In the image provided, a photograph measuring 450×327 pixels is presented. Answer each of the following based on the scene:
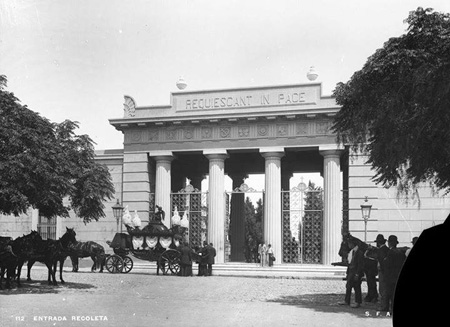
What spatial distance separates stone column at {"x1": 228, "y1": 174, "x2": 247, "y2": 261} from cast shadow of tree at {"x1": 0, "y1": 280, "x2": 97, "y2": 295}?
15.0 metres

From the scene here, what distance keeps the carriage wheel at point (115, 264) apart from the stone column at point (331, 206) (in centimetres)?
759

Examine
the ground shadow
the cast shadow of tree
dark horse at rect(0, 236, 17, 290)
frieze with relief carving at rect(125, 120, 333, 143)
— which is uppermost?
frieze with relief carving at rect(125, 120, 333, 143)

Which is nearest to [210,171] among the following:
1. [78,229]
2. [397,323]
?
[78,229]

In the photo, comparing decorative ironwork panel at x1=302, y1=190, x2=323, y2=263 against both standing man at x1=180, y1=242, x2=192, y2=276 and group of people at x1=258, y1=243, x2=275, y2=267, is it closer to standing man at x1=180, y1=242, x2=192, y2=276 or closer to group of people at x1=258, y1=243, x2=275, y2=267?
group of people at x1=258, y1=243, x2=275, y2=267

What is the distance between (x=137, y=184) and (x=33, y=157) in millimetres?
9234

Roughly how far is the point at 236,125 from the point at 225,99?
1801 millimetres

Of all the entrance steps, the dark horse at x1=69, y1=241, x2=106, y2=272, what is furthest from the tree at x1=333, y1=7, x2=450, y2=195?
the dark horse at x1=69, y1=241, x2=106, y2=272

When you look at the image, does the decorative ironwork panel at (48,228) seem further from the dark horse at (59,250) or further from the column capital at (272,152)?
the column capital at (272,152)

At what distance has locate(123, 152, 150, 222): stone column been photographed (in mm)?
17812

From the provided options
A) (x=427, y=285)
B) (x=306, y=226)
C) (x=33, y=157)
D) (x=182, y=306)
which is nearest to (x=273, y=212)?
(x=306, y=226)

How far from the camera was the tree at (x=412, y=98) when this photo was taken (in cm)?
746

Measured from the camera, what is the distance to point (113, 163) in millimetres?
16031

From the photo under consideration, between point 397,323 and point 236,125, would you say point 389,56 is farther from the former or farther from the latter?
point 236,125

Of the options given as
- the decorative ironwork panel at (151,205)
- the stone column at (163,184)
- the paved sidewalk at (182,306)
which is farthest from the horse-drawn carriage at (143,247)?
the paved sidewalk at (182,306)
